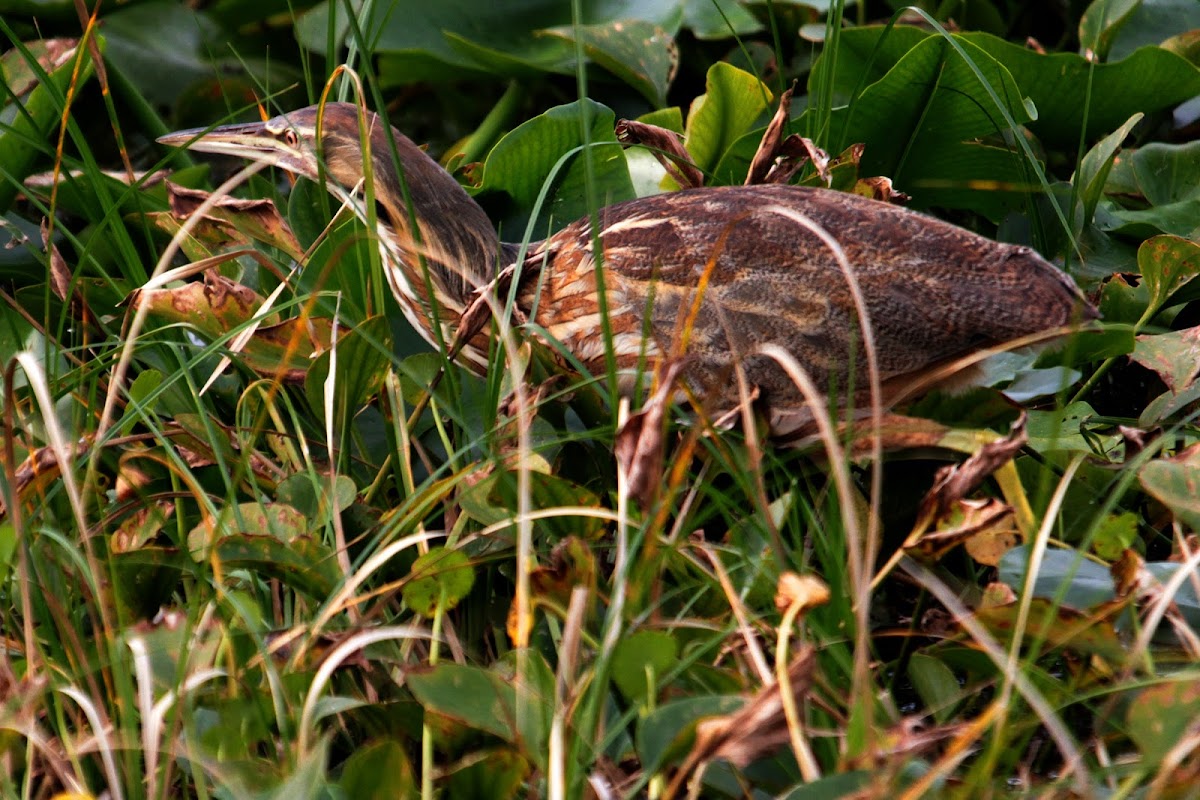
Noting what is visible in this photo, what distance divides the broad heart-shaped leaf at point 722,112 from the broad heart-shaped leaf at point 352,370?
0.79 meters

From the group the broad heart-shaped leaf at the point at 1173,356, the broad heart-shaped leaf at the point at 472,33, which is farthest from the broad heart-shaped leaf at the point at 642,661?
the broad heart-shaped leaf at the point at 472,33

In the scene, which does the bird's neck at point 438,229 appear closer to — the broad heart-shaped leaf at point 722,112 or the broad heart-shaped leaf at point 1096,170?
the broad heart-shaped leaf at point 722,112

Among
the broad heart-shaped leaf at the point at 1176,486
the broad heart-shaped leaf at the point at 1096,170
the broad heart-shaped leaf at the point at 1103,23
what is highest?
the broad heart-shaped leaf at the point at 1103,23

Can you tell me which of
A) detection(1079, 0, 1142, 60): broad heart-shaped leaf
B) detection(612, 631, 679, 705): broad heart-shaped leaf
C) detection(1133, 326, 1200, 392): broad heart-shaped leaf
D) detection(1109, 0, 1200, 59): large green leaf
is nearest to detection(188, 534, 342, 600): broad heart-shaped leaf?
detection(612, 631, 679, 705): broad heart-shaped leaf

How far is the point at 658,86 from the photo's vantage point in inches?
96.4

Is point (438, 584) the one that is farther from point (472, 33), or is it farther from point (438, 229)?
point (472, 33)

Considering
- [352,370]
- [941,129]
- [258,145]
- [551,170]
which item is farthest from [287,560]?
[941,129]

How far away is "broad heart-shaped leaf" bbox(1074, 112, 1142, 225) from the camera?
1.97 m

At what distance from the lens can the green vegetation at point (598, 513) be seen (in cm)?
117

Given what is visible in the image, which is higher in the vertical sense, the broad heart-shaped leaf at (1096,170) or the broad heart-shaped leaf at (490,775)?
the broad heart-shaped leaf at (1096,170)

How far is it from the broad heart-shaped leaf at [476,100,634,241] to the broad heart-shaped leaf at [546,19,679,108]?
11.0 inches

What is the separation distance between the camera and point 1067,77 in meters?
2.18

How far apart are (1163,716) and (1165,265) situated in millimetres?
915

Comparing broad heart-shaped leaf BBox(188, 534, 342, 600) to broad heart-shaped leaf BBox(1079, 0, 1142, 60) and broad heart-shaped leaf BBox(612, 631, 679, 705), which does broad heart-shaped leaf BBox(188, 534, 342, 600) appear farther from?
broad heart-shaped leaf BBox(1079, 0, 1142, 60)
